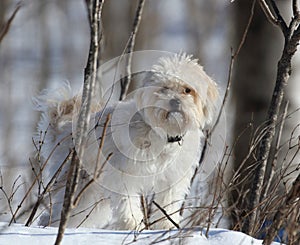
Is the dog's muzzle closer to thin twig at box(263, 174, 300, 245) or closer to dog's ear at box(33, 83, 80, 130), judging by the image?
dog's ear at box(33, 83, 80, 130)

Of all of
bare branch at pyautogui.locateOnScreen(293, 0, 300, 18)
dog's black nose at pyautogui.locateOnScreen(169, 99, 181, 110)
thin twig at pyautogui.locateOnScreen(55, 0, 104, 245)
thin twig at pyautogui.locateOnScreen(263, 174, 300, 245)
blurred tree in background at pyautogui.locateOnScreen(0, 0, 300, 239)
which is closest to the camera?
thin twig at pyautogui.locateOnScreen(55, 0, 104, 245)

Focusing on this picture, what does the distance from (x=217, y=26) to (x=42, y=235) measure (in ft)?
46.9

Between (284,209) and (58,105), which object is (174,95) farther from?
(284,209)

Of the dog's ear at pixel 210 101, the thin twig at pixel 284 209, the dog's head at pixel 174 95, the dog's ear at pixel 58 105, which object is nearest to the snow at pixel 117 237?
the thin twig at pixel 284 209

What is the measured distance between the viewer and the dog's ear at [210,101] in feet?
15.5

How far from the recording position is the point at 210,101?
4777mm

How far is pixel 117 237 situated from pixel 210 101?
5.86 ft

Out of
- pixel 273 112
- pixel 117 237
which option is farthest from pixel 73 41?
pixel 117 237

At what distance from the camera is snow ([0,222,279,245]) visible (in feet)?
9.93

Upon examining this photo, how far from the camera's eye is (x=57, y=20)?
758 inches

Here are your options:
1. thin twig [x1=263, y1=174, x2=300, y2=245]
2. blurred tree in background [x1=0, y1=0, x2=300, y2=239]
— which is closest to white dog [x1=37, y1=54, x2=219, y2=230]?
thin twig [x1=263, y1=174, x2=300, y2=245]

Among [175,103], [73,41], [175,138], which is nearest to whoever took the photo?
[175,103]

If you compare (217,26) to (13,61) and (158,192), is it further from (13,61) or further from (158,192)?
(158,192)

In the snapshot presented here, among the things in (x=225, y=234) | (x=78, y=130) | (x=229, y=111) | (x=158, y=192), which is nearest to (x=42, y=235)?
(x=78, y=130)
